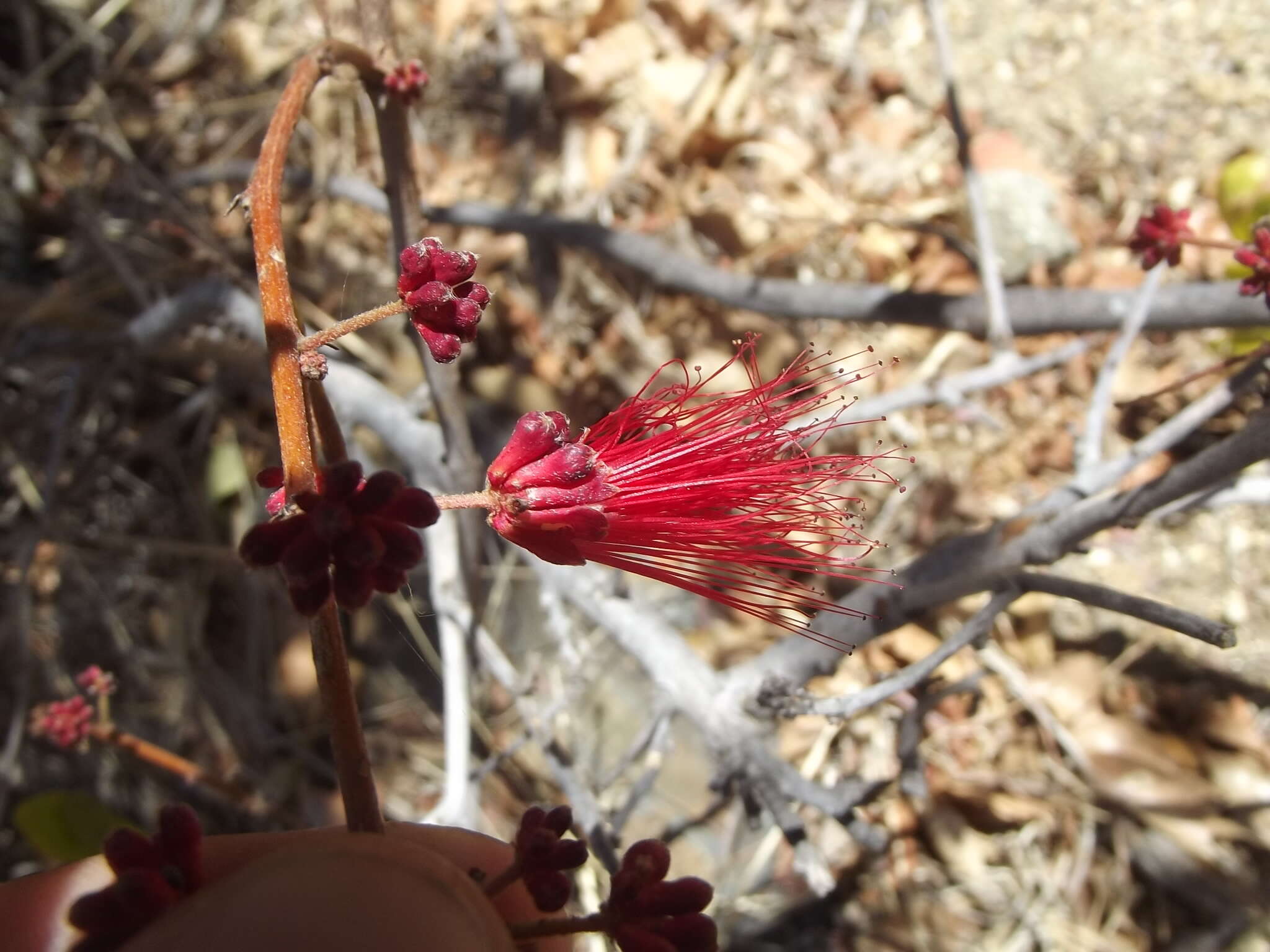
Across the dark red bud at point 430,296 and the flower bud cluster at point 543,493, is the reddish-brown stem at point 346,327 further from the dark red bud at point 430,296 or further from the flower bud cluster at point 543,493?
the flower bud cluster at point 543,493

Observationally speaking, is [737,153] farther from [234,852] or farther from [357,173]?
[234,852]

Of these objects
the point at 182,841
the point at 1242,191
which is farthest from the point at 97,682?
the point at 1242,191

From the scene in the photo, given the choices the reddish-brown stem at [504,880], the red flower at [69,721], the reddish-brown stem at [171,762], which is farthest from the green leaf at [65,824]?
the reddish-brown stem at [504,880]

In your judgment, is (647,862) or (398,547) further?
(647,862)

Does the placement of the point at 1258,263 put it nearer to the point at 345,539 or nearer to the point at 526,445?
the point at 526,445

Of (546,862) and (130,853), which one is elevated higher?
(130,853)

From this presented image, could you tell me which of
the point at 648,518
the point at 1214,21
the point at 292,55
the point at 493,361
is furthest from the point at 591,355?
the point at 1214,21

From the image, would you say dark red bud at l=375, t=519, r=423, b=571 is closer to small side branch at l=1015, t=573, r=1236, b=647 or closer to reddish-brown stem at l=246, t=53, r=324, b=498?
reddish-brown stem at l=246, t=53, r=324, b=498
